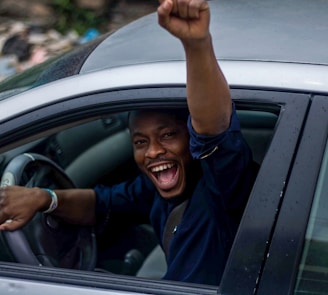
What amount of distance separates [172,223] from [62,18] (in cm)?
471

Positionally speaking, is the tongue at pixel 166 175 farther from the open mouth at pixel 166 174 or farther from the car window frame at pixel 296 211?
the car window frame at pixel 296 211

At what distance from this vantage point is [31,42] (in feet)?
21.9

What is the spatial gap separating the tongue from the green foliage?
4.55 meters

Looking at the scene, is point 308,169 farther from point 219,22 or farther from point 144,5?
point 144,5

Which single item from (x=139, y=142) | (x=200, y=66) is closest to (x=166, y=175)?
(x=139, y=142)

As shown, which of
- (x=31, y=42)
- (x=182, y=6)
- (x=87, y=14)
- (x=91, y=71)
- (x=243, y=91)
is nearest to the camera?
(x=182, y=6)

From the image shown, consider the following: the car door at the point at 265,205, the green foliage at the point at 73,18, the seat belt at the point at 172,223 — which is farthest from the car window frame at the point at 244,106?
the green foliage at the point at 73,18

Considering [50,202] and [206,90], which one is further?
[50,202]

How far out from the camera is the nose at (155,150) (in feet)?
8.46

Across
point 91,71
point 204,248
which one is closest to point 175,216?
point 204,248

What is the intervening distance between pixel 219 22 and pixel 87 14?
14.9ft

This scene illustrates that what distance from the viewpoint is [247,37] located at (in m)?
2.48

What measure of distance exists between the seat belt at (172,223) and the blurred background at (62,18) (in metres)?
4.08

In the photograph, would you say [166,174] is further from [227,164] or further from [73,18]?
[73,18]
